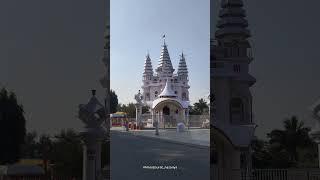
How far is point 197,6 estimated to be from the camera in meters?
6.04

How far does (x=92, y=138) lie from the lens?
21.8ft

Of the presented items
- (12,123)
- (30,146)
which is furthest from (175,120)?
(12,123)

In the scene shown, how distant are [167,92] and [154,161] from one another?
784 mm

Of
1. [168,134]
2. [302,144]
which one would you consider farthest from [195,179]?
[302,144]

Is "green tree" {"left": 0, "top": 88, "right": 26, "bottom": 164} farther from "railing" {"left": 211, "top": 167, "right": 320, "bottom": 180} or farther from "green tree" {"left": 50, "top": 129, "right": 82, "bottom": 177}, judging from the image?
"railing" {"left": 211, "top": 167, "right": 320, "bottom": 180}

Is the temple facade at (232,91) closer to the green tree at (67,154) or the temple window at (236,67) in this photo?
the temple window at (236,67)

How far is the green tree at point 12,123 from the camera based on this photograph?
6.85 m

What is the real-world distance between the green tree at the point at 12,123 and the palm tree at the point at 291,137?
10.1 feet

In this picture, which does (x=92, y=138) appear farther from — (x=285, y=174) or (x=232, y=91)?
(x=285, y=174)

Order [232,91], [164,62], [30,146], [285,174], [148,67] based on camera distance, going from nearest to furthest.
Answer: [164,62] → [148,67] → [232,91] → [285,174] → [30,146]

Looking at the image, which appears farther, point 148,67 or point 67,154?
point 67,154

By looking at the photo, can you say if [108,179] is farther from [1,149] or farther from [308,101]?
[308,101]

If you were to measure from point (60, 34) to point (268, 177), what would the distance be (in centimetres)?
311

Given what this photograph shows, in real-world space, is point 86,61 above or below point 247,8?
below
